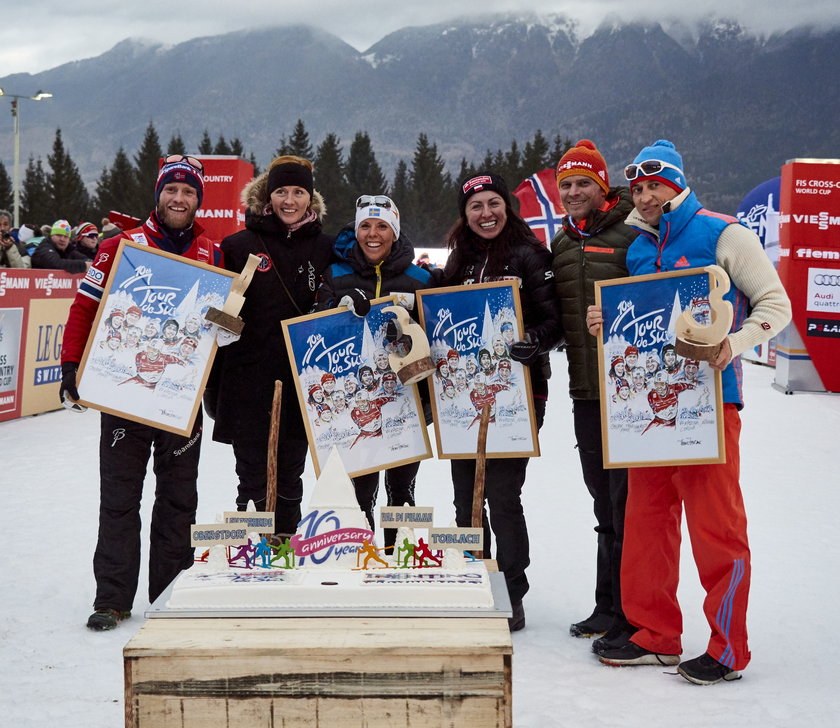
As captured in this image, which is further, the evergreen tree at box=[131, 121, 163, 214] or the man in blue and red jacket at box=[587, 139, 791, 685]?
the evergreen tree at box=[131, 121, 163, 214]

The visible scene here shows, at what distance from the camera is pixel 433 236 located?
82.8 metres

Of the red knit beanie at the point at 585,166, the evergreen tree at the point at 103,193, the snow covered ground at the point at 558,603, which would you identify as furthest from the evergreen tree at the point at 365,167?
the red knit beanie at the point at 585,166

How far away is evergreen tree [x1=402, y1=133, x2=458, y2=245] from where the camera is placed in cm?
8394

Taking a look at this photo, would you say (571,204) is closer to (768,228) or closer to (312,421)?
(312,421)

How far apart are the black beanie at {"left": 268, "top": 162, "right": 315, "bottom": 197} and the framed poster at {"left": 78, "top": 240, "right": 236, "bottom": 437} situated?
1.59 feet

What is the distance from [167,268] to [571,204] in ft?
5.28

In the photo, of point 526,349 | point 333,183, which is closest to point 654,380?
point 526,349

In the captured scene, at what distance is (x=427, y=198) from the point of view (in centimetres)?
8581

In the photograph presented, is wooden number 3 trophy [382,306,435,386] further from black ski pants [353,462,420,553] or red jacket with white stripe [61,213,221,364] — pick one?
red jacket with white stripe [61,213,221,364]

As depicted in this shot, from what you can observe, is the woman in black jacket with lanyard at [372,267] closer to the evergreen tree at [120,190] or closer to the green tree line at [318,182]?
the green tree line at [318,182]

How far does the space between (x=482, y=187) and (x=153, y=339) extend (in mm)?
1437

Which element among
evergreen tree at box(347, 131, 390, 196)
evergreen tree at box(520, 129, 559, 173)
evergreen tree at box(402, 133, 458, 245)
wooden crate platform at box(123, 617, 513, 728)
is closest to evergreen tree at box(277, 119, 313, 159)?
evergreen tree at box(347, 131, 390, 196)

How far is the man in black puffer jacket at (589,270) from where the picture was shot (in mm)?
3602

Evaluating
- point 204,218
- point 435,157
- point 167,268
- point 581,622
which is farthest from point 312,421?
point 435,157
